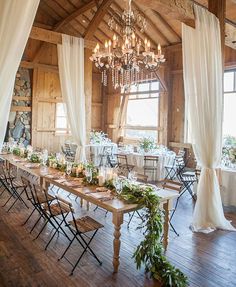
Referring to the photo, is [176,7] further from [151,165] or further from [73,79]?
[151,165]

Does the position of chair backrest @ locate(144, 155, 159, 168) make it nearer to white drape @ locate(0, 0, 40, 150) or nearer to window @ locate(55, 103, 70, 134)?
white drape @ locate(0, 0, 40, 150)

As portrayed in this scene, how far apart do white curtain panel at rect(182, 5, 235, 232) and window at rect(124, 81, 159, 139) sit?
18.9ft

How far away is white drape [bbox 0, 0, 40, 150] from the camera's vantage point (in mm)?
2365

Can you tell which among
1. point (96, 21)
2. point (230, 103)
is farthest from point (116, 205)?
point (230, 103)

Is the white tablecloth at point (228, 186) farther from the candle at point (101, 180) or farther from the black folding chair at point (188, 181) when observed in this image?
the candle at point (101, 180)

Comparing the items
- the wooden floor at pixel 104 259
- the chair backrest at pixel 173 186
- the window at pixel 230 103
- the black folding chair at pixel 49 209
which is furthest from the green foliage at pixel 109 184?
the window at pixel 230 103

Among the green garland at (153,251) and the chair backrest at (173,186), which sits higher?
the chair backrest at (173,186)

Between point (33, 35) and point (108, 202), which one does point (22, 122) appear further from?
point (108, 202)

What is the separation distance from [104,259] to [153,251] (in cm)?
70

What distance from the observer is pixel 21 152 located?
6262 mm

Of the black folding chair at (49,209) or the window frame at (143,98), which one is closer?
the black folding chair at (49,209)

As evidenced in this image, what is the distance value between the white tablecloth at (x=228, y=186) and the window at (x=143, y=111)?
17.3 ft

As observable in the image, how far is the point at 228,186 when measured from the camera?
5223 millimetres

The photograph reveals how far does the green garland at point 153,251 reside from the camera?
2.67 meters
